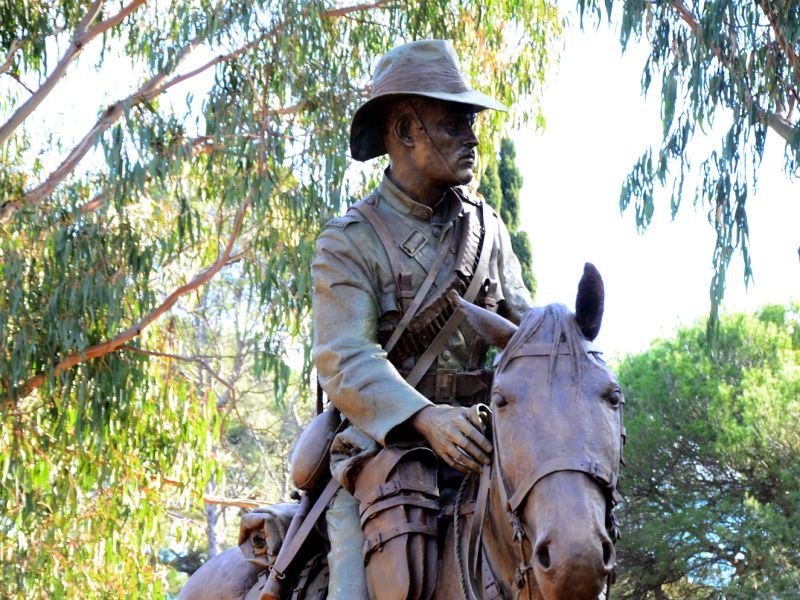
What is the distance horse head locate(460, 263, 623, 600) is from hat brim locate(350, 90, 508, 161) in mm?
971

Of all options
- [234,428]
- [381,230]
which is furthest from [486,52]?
[234,428]

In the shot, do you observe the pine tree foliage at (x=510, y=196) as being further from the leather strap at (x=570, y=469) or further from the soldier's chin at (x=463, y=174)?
the leather strap at (x=570, y=469)

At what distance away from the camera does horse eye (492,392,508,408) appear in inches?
137

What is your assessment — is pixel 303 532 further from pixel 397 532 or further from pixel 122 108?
pixel 122 108

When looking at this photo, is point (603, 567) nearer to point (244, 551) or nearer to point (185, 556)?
point (244, 551)

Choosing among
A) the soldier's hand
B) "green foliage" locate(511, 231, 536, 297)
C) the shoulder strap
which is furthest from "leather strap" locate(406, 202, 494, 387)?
"green foliage" locate(511, 231, 536, 297)

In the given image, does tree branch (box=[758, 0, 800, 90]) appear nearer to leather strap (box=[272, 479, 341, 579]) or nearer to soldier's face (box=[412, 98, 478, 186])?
soldier's face (box=[412, 98, 478, 186])

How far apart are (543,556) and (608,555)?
149mm

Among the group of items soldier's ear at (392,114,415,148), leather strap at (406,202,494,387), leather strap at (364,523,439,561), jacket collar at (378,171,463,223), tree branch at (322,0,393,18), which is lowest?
leather strap at (364,523,439,561)

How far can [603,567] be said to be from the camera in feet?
10.5

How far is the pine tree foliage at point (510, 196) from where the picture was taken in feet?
55.2

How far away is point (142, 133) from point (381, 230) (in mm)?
7604

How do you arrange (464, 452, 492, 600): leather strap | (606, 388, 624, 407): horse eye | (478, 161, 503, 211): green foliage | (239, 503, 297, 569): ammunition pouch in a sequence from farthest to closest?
(478, 161, 503, 211): green foliage → (239, 503, 297, 569): ammunition pouch → (464, 452, 492, 600): leather strap → (606, 388, 624, 407): horse eye

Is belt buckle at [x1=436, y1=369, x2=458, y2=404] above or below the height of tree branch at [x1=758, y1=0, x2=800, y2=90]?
below
